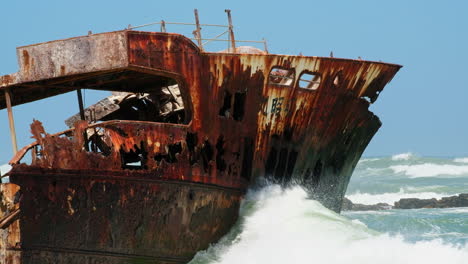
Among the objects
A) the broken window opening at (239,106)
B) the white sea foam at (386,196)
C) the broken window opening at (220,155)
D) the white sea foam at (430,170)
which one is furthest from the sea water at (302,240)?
the white sea foam at (430,170)

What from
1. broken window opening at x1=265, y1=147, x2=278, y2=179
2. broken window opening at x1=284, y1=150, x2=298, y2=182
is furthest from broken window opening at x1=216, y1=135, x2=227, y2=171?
broken window opening at x1=284, y1=150, x2=298, y2=182

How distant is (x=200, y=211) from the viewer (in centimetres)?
1114

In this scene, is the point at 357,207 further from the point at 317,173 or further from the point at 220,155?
the point at 220,155

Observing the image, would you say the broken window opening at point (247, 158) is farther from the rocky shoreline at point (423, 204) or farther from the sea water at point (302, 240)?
the rocky shoreline at point (423, 204)

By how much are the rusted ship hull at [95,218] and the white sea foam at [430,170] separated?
133ft

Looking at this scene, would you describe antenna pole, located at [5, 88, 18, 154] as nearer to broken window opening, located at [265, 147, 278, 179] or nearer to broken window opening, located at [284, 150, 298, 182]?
broken window opening, located at [265, 147, 278, 179]

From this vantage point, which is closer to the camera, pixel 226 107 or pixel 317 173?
pixel 226 107

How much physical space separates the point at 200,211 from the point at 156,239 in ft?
2.50

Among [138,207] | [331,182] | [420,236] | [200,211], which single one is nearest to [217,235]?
[200,211]

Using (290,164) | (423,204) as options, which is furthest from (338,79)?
(423,204)

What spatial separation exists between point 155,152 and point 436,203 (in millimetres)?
20949

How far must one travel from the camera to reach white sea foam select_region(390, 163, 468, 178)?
5053 cm

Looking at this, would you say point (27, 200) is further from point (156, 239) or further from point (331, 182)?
point (331, 182)

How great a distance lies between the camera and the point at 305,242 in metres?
11.4
